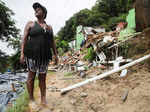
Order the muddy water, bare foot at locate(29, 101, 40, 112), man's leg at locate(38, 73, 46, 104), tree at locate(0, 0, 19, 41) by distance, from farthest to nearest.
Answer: tree at locate(0, 0, 19, 41)
the muddy water
man's leg at locate(38, 73, 46, 104)
bare foot at locate(29, 101, 40, 112)

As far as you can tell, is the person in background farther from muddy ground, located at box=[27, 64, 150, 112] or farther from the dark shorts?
muddy ground, located at box=[27, 64, 150, 112]

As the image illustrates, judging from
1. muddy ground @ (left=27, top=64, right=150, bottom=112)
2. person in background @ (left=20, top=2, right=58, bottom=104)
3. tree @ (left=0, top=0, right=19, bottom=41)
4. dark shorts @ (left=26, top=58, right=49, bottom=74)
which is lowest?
muddy ground @ (left=27, top=64, right=150, bottom=112)

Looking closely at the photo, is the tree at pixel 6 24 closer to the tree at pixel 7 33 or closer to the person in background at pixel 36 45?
the tree at pixel 7 33

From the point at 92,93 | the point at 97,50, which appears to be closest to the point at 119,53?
the point at 97,50

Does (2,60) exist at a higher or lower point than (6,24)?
lower

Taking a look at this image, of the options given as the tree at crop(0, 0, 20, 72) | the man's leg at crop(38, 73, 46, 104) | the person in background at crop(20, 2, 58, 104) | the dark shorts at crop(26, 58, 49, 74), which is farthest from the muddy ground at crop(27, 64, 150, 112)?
the tree at crop(0, 0, 20, 72)

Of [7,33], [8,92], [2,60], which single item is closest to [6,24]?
[7,33]

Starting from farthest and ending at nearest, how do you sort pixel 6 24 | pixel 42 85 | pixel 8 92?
pixel 6 24 < pixel 8 92 < pixel 42 85

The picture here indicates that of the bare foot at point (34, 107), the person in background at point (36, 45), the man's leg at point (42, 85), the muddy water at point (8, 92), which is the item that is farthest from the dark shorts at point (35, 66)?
the muddy water at point (8, 92)

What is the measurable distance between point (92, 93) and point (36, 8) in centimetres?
193

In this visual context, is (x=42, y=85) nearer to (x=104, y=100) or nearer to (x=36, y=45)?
(x=36, y=45)

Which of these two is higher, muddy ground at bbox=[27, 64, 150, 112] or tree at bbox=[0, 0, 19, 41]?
tree at bbox=[0, 0, 19, 41]

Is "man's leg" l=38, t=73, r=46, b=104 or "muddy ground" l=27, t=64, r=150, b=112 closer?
"muddy ground" l=27, t=64, r=150, b=112

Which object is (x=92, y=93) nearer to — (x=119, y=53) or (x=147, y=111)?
(x=147, y=111)
